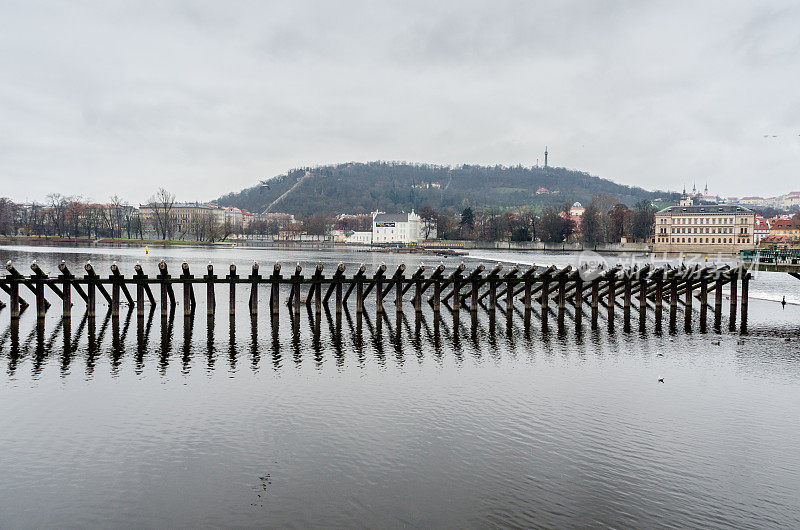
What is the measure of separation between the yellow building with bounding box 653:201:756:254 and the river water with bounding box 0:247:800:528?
169 metres

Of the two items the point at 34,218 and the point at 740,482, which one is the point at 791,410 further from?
the point at 34,218

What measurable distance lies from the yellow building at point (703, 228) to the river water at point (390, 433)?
169 metres

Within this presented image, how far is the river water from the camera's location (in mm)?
10375

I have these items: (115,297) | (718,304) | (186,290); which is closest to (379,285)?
(186,290)

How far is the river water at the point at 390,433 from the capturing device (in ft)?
34.0

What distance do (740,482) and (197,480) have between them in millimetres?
10486

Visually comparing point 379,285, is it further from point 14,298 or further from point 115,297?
point 14,298

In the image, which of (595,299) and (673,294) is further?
(673,294)

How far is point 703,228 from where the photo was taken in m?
180

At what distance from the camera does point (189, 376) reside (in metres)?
18.3

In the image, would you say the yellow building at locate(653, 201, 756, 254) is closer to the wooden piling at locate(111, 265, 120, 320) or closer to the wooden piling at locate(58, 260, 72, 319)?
the wooden piling at locate(111, 265, 120, 320)

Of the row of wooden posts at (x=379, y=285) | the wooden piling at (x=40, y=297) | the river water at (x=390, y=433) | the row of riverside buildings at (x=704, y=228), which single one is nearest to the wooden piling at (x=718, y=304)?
the row of wooden posts at (x=379, y=285)

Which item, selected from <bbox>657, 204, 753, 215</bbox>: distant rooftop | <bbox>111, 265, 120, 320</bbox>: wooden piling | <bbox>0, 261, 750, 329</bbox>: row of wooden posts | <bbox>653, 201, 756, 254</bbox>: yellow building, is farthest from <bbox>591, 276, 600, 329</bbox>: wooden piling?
<bbox>657, 204, 753, 215</bbox>: distant rooftop

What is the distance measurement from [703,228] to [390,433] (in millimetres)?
191231
